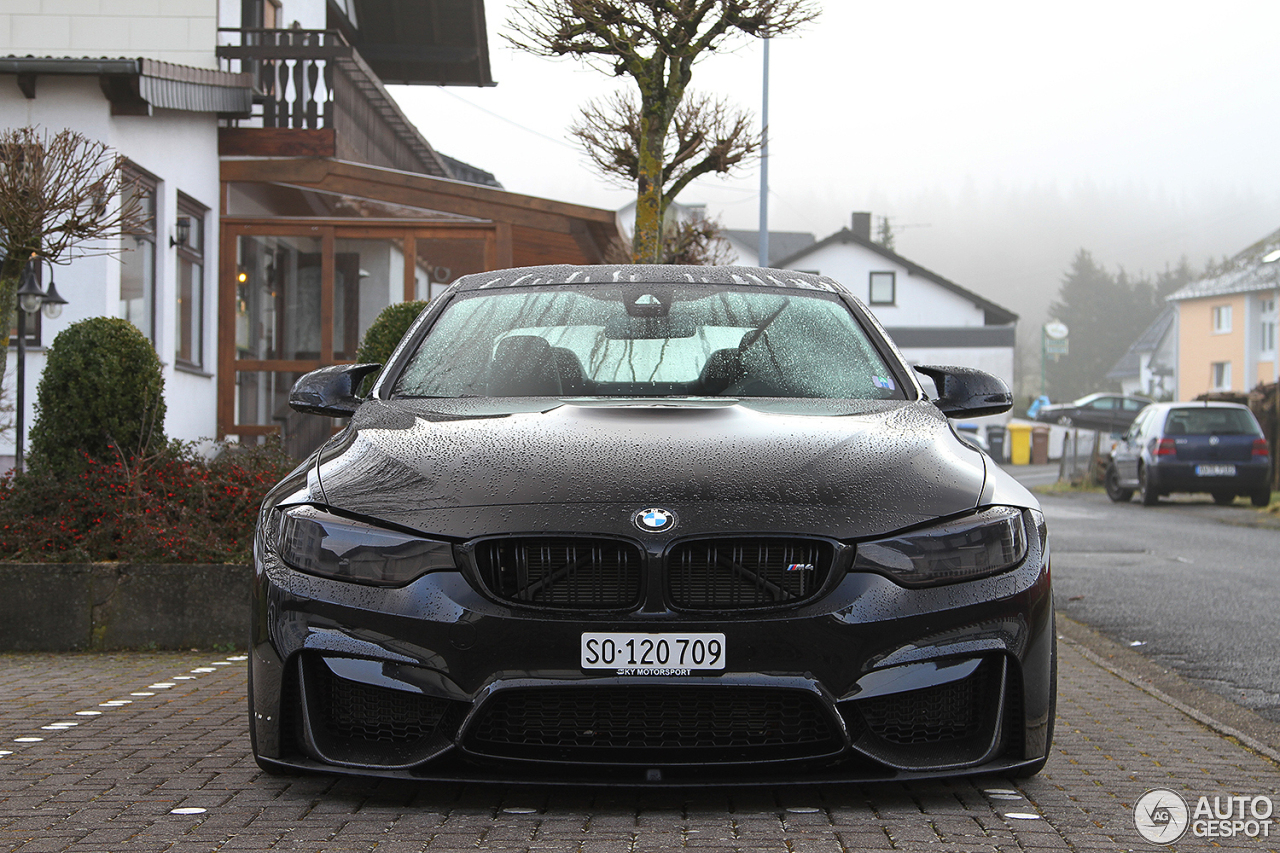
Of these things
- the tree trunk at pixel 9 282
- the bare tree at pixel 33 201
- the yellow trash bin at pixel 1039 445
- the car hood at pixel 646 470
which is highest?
the bare tree at pixel 33 201

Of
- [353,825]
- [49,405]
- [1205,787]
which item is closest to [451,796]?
[353,825]

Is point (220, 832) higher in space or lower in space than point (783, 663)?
lower

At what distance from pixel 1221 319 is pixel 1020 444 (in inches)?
541

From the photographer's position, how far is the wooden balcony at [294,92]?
15.2 m

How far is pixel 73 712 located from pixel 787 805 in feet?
9.44

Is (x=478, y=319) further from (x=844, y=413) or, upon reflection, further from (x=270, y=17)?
(x=270, y=17)

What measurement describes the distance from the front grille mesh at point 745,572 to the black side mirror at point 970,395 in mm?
1226

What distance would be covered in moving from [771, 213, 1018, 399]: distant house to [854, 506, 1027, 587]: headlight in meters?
61.8

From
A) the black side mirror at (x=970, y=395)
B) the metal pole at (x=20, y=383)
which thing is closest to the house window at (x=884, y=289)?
the metal pole at (x=20, y=383)

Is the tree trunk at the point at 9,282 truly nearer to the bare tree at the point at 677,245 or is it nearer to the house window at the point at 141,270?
the house window at the point at 141,270

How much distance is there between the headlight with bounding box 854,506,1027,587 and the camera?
3.35 meters

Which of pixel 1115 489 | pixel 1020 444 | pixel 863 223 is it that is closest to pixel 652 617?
pixel 1115 489

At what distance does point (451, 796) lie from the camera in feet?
11.9

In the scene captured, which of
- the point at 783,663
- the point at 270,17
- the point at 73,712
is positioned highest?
the point at 270,17
